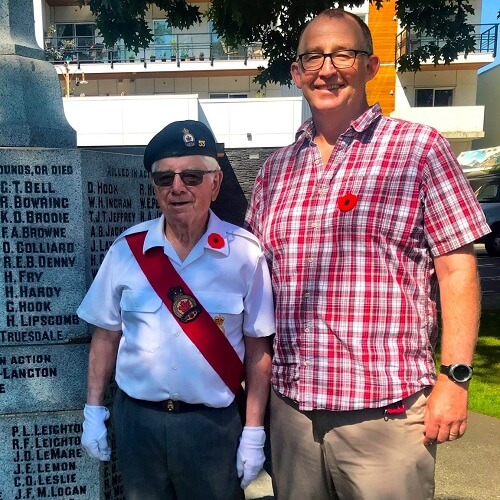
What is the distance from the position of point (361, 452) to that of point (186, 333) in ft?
2.34

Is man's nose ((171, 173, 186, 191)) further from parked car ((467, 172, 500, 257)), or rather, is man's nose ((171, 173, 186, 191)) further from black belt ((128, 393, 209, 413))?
parked car ((467, 172, 500, 257))

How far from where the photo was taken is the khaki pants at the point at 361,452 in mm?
1966

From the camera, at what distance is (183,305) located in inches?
82.2

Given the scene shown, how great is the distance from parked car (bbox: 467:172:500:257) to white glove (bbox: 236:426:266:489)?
15638mm

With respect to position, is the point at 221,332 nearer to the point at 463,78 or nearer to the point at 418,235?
the point at 418,235

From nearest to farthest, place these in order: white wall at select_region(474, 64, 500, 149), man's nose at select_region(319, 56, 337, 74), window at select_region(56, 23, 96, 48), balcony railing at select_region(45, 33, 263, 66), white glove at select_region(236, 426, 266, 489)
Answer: man's nose at select_region(319, 56, 337, 74), white glove at select_region(236, 426, 266, 489), balcony railing at select_region(45, 33, 263, 66), window at select_region(56, 23, 96, 48), white wall at select_region(474, 64, 500, 149)

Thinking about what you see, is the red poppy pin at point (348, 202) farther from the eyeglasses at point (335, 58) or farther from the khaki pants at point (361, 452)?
the khaki pants at point (361, 452)

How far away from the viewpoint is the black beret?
2.11m

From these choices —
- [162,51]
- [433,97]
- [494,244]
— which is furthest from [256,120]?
[433,97]

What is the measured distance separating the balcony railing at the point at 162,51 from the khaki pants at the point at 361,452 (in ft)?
77.1

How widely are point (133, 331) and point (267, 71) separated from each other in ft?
21.1

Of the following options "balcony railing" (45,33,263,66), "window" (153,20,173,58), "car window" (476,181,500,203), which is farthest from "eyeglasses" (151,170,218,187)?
"window" (153,20,173,58)

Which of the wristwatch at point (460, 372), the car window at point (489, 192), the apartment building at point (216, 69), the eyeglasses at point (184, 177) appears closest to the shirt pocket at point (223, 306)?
the eyeglasses at point (184, 177)

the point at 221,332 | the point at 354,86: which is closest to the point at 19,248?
the point at 221,332
